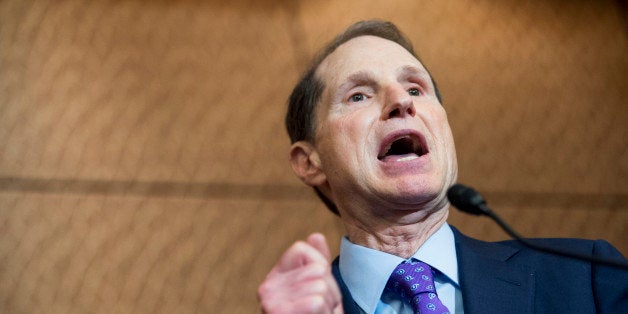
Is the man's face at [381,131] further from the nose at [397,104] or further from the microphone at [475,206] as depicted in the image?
the microphone at [475,206]

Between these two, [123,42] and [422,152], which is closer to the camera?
[422,152]

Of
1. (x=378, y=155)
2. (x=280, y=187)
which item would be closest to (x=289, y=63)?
(x=280, y=187)

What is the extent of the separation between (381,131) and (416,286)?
0.74 ft

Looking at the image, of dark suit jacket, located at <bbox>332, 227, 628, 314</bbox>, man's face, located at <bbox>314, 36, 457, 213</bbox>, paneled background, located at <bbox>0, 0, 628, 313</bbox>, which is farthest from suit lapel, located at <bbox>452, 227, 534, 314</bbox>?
paneled background, located at <bbox>0, 0, 628, 313</bbox>

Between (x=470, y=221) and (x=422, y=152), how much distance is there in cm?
60

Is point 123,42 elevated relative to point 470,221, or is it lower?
elevated

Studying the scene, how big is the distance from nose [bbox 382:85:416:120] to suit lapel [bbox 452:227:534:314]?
204 millimetres

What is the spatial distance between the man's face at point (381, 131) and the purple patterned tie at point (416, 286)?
0.09 m

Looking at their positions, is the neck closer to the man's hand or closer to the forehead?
the forehead

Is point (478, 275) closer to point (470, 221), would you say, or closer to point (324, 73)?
point (324, 73)

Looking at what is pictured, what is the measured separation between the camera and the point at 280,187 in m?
1.66

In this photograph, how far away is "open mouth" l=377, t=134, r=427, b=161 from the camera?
47.1 inches

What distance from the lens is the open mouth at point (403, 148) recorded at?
1196 millimetres

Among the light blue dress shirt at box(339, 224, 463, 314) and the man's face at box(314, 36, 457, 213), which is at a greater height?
the man's face at box(314, 36, 457, 213)
